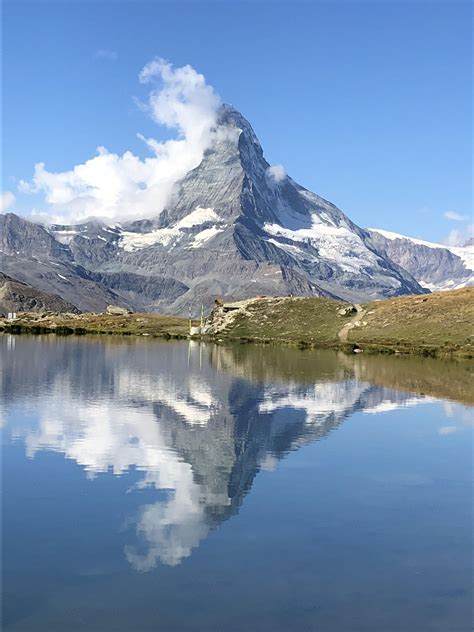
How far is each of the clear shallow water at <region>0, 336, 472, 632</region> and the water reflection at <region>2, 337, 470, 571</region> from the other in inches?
7.4

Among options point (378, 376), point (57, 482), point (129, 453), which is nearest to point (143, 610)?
point (57, 482)

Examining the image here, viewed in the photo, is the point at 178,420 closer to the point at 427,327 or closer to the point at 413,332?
the point at 413,332

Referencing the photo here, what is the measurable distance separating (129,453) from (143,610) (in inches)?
881

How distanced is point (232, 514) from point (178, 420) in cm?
2523

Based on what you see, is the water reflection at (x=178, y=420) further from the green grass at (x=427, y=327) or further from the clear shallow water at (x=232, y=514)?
the green grass at (x=427, y=327)

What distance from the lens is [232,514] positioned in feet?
108

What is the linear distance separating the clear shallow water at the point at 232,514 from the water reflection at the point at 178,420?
0.19m

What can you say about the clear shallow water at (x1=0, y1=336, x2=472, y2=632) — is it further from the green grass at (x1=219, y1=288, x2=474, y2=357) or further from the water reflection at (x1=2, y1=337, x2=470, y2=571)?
the green grass at (x1=219, y1=288, x2=474, y2=357)

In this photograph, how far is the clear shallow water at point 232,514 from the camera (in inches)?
901

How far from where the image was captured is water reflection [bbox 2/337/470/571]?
110ft

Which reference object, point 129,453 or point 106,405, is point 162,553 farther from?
point 106,405

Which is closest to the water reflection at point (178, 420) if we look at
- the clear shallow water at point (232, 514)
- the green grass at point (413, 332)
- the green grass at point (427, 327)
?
the clear shallow water at point (232, 514)

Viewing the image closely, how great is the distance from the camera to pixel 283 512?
3334 centimetres

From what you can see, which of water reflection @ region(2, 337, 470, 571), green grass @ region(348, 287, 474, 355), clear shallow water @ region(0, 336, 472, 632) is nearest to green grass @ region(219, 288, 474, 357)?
green grass @ region(348, 287, 474, 355)
